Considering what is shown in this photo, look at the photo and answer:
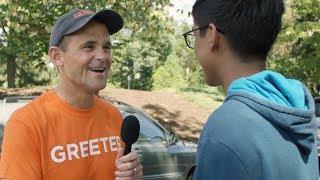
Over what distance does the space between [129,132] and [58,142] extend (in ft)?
1.10

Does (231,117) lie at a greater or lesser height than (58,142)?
greater

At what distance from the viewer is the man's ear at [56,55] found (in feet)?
7.99

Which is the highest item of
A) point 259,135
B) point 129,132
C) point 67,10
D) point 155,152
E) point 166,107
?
point 67,10

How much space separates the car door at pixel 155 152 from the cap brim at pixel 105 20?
3.46 meters

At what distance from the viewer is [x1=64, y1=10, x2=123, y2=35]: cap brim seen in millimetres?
2330

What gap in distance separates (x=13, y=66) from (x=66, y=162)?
22.2m

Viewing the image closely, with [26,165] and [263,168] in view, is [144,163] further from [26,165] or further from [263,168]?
[263,168]

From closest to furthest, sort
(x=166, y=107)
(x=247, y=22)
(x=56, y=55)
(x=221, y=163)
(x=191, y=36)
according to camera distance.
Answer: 1. (x=221, y=163)
2. (x=247, y=22)
3. (x=191, y=36)
4. (x=56, y=55)
5. (x=166, y=107)

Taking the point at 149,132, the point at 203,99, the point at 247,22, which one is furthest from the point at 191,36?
the point at 203,99

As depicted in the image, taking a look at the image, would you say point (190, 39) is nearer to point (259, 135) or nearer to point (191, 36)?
point (191, 36)

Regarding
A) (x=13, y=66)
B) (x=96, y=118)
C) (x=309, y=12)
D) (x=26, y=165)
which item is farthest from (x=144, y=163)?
(x=13, y=66)

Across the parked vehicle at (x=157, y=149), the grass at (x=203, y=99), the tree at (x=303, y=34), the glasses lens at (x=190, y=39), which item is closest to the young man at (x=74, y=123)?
the glasses lens at (x=190, y=39)

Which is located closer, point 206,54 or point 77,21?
point 206,54

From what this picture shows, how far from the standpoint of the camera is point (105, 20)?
8.10 feet
